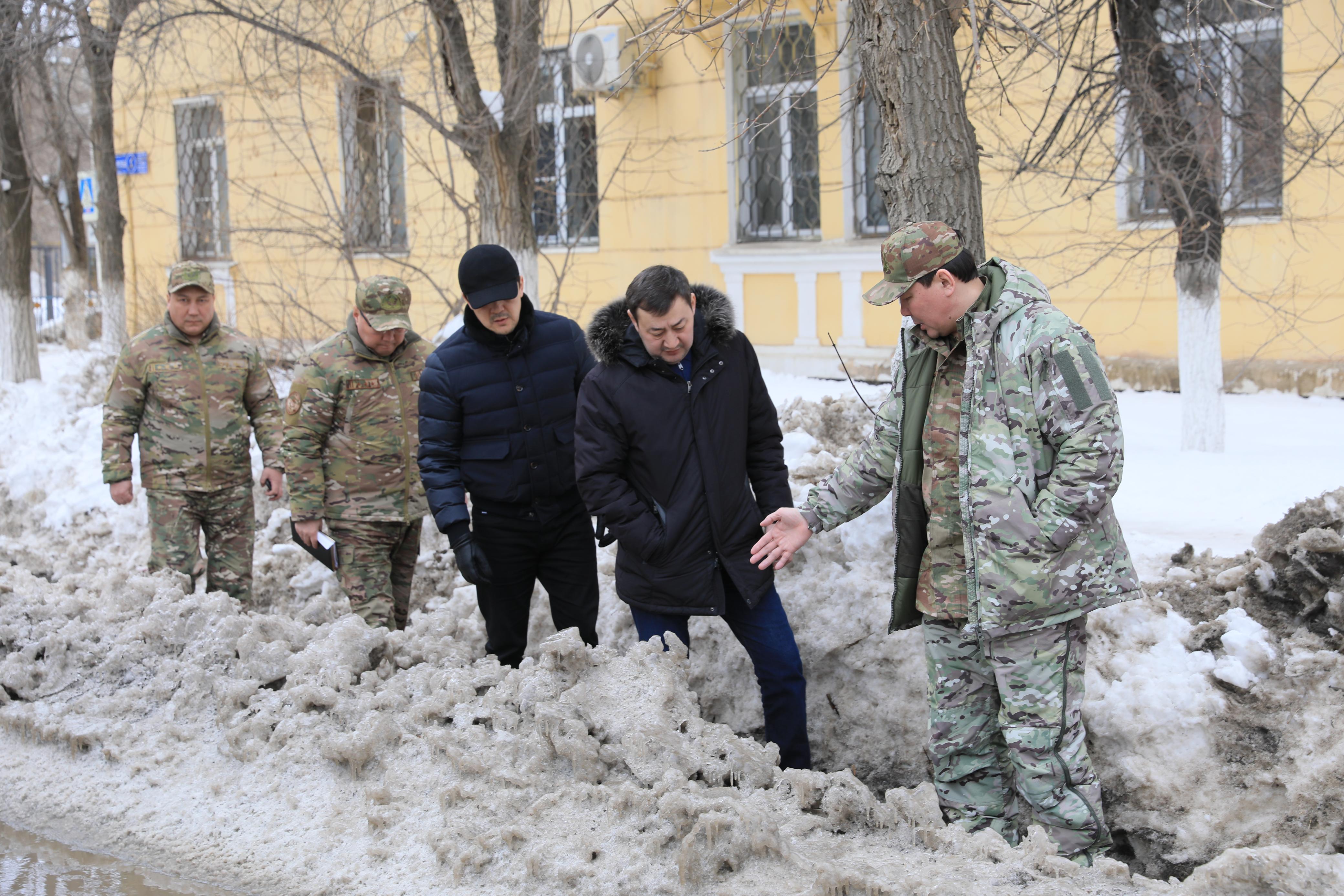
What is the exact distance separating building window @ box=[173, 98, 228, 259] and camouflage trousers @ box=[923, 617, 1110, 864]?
41.2ft

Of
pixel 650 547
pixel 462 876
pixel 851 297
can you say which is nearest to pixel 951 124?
pixel 650 547

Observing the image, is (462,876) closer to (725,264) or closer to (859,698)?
(859,698)

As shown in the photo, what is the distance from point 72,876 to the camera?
3.18m

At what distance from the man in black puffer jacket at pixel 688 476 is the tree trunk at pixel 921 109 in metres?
0.97

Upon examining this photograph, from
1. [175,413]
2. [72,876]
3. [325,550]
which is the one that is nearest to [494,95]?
[175,413]

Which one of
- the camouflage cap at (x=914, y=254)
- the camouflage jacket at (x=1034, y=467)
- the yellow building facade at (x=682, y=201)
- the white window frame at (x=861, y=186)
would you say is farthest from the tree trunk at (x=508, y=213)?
the camouflage jacket at (x=1034, y=467)

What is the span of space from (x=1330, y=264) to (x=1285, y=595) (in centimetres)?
569

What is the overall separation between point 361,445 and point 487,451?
2.73ft

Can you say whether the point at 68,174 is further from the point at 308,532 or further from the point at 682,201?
the point at 308,532

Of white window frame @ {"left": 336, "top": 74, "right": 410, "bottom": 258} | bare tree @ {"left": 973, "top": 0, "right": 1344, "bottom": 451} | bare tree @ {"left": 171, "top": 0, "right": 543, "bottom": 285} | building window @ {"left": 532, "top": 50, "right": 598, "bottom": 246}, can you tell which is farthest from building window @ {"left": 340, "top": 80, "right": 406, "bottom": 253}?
bare tree @ {"left": 973, "top": 0, "right": 1344, "bottom": 451}

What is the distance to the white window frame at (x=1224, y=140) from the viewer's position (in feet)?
21.6

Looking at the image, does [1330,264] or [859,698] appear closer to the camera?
[859,698]

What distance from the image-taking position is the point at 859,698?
4121 millimetres

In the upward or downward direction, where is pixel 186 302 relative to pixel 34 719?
upward
